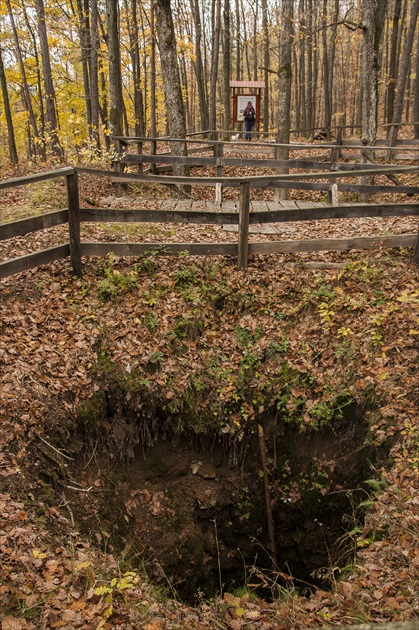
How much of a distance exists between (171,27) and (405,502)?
37.8 feet

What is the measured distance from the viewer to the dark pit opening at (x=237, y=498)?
5.79m

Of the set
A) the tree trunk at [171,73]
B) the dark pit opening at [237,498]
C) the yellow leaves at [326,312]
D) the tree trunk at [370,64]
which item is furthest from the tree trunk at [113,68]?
the dark pit opening at [237,498]

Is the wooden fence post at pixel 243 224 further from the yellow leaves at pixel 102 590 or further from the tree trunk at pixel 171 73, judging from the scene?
the tree trunk at pixel 171 73

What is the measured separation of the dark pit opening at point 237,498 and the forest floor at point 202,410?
31mm

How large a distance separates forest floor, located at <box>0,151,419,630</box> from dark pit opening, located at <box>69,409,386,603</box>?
3cm

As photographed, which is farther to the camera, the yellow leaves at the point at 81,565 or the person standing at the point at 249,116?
the person standing at the point at 249,116

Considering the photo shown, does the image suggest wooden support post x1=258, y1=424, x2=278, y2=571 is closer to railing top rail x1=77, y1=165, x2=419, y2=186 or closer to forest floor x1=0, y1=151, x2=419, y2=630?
forest floor x1=0, y1=151, x2=419, y2=630

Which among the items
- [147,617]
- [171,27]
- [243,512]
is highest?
[171,27]

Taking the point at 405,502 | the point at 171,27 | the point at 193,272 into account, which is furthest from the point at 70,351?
the point at 171,27

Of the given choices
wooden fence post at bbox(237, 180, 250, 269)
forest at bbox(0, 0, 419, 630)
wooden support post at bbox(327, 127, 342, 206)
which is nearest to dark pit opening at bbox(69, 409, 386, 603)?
forest at bbox(0, 0, 419, 630)

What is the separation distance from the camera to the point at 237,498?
626cm

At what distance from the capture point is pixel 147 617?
11.2ft

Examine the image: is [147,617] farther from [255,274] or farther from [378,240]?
[378,240]

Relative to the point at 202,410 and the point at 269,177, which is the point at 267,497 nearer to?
the point at 202,410
